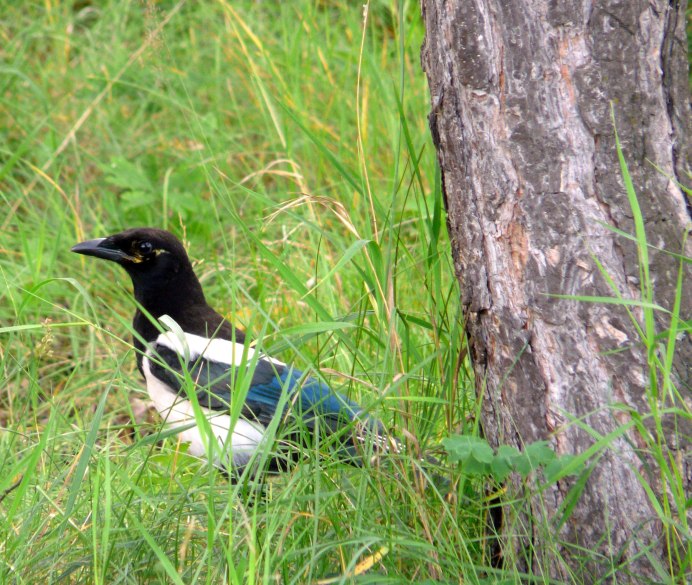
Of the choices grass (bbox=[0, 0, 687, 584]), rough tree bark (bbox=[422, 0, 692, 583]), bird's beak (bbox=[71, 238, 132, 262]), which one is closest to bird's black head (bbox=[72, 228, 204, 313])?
bird's beak (bbox=[71, 238, 132, 262])

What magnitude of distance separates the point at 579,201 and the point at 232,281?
734mm

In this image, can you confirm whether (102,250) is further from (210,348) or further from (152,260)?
(210,348)

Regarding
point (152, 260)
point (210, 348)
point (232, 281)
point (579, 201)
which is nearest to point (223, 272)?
point (152, 260)

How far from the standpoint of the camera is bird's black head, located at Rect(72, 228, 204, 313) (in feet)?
9.04

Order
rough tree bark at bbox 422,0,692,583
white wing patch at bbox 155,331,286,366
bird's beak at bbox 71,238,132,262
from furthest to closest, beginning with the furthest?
bird's beak at bbox 71,238,132,262
white wing patch at bbox 155,331,286,366
rough tree bark at bbox 422,0,692,583

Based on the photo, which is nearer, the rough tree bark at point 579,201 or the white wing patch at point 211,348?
the rough tree bark at point 579,201

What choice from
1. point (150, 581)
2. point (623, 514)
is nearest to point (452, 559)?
point (623, 514)

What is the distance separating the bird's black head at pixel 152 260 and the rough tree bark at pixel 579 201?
129cm

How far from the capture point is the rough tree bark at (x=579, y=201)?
160 cm

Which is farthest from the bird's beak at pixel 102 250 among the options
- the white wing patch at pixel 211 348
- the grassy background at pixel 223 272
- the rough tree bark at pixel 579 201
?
the rough tree bark at pixel 579 201

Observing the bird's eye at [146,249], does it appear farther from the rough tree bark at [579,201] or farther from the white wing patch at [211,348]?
the rough tree bark at [579,201]

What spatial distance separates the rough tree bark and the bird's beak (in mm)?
1343

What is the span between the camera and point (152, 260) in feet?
9.09

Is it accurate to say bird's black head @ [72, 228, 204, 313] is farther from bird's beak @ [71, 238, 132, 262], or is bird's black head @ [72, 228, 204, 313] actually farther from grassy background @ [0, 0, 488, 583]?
grassy background @ [0, 0, 488, 583]
